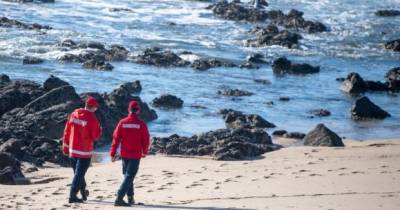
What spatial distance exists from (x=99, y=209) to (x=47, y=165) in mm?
4824

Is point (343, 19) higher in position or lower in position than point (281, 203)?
higher

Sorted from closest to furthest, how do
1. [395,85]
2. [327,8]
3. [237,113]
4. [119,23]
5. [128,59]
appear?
[237,113] < [395,85] < [128,59] < [119,23] < [327,8]

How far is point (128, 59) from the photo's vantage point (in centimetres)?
3114

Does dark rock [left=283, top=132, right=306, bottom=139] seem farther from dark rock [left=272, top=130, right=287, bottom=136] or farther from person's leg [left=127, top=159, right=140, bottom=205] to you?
person's leg [left=127, top=159, right=140, bottom=205]

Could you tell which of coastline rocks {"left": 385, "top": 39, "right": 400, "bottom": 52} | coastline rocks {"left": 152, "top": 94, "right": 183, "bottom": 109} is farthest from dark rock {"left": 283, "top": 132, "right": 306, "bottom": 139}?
coastline rocks {"left": 385, "top": 39, "right": 400, "bottom": 52}

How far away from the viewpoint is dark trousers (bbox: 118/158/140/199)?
1140 cm

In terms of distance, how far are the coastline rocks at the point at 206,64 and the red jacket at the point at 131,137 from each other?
62.0 feet

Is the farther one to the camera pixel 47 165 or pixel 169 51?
pixel 169 51

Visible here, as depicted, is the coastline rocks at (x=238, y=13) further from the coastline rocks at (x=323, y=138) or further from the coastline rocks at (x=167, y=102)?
the coastline rocks at (x=323, y=138)

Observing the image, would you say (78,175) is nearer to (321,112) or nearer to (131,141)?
(131,141)

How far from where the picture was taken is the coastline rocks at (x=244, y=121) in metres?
21.4

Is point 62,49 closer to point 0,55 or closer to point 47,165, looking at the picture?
point 0,55

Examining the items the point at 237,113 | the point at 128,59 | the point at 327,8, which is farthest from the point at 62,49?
the point at 327,8

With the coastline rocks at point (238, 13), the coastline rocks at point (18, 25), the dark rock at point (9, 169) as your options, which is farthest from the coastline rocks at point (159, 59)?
the dark rock at point (9, 169)
